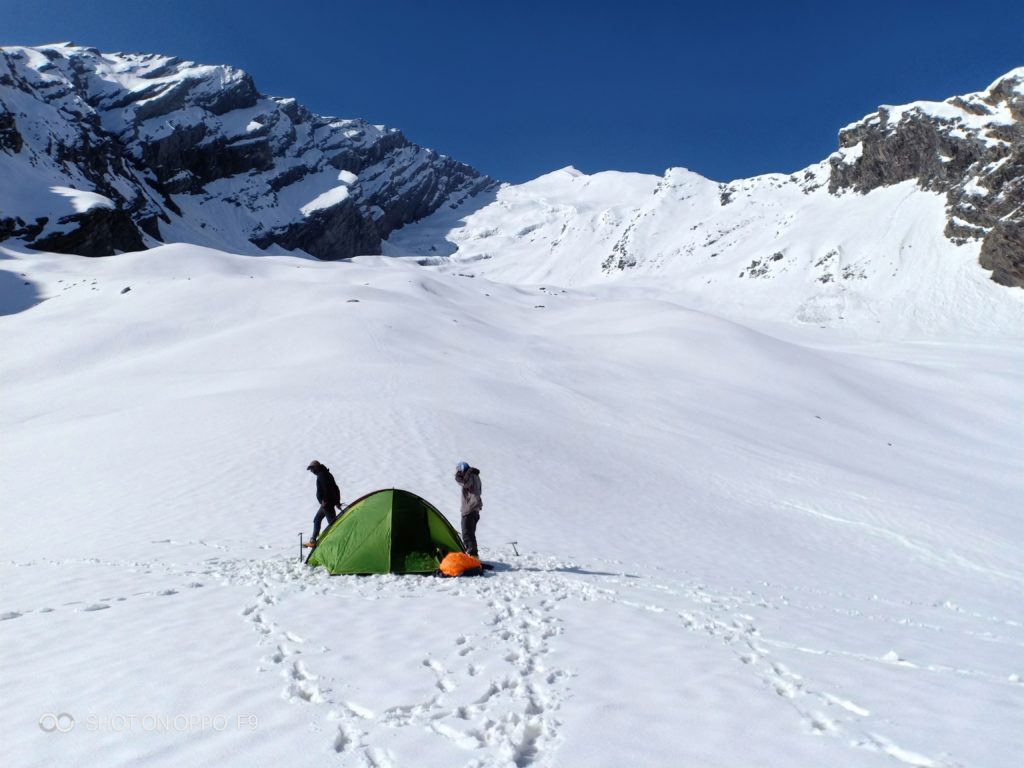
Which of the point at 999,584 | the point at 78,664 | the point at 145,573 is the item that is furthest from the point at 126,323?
the point at 999,584

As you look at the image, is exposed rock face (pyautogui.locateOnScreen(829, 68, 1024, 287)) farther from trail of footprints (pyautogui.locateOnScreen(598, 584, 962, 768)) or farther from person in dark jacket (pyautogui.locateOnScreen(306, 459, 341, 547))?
person in dark jacket (pyautogui.locateOnScreen(306, 459, 341, 547))

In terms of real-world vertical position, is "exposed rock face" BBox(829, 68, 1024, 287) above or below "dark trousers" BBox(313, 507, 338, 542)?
above

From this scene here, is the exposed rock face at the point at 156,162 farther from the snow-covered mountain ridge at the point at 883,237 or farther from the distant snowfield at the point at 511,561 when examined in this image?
the snow-covered mountain ridge at the point at 883,237

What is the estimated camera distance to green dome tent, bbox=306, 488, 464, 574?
32.7ft

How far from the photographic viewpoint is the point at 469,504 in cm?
1093

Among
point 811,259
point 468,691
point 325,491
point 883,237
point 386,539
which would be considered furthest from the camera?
point 811,259

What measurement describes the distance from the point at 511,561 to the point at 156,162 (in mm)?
179850

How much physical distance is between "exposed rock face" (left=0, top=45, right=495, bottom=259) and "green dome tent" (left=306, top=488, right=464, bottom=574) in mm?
104337

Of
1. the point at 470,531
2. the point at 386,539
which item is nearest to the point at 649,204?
the point at 470,531

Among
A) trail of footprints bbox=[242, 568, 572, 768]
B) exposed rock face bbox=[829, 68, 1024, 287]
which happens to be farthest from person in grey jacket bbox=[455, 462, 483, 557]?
exposed rock face bbox=[829, 68, 1024, 287]

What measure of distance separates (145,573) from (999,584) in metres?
16.1

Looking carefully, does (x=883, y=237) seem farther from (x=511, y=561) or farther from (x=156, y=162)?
(x=156, y=162)

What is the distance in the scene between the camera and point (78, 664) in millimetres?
5535

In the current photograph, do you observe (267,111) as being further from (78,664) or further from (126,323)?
(78,664)
